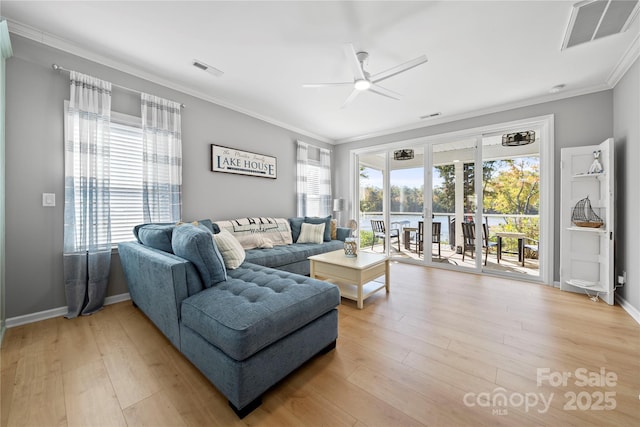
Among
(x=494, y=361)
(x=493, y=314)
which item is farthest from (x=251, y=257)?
(x=493, y=314)

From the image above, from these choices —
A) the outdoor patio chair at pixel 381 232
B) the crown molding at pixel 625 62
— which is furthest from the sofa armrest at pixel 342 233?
the crown molding at pixel 625 62

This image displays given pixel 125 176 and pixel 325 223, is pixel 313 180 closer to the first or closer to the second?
pixel 325 223

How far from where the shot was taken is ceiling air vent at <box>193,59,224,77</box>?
2660 mm

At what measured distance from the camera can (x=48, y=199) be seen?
2303 millimetres

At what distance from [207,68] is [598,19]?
365 centimetres

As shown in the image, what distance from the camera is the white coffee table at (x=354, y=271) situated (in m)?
2.57

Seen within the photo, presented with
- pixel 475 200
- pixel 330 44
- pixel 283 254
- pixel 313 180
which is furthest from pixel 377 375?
pixel 313 180

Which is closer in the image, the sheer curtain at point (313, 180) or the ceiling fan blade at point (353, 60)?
the ceiling fan blade at point (353, 60)

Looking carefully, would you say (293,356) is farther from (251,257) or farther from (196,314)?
(251,257)

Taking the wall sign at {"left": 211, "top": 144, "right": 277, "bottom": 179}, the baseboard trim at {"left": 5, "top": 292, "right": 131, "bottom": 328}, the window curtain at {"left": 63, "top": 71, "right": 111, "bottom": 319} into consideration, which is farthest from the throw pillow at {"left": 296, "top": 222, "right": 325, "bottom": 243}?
the baseboard trim at {"left": 5, "top": 292, "right": 131, "bottom": 328}

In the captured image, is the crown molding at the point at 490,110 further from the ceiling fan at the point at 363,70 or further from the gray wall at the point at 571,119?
the ceiling fan at the point at 363,70

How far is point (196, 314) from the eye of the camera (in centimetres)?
143

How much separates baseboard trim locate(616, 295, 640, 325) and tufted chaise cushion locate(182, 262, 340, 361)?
9.79 feet

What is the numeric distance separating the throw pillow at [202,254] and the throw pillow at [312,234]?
2402mm
